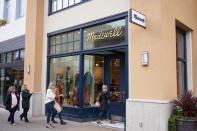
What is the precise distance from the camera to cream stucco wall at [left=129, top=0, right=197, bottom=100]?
6.83 meters

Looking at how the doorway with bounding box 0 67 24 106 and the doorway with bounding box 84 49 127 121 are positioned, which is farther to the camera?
the doorway with bounding box 0 67 24 106

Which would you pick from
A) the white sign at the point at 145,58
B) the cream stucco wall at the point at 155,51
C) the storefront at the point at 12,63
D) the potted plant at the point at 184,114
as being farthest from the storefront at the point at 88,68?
the storefront at the point at 12,63

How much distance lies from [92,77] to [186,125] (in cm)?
519

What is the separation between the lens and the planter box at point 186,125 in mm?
6434

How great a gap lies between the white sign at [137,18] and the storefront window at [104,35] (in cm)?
153

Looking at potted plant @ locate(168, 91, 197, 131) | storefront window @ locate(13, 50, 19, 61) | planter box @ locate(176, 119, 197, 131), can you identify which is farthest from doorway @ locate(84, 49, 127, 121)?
storefront window @ locate(13, 50, 19, 61)

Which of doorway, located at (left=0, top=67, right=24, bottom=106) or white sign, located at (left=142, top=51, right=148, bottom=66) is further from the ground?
white sign, located at (left=142, top=51, right=148, bottom=66)

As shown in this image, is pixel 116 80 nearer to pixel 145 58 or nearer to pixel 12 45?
pixel 145 58

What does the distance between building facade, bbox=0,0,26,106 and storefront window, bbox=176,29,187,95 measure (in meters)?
8.87

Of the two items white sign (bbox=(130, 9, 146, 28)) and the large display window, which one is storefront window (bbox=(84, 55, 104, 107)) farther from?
white sign (bbox=(130, 9, 146, 28))

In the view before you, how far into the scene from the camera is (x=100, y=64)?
10812mm

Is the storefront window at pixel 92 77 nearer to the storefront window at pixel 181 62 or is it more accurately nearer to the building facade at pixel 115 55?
the building facade at pixel 115 55

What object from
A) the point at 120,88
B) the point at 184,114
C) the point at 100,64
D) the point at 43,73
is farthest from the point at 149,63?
the point at 43,73

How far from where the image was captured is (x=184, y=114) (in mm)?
6754
